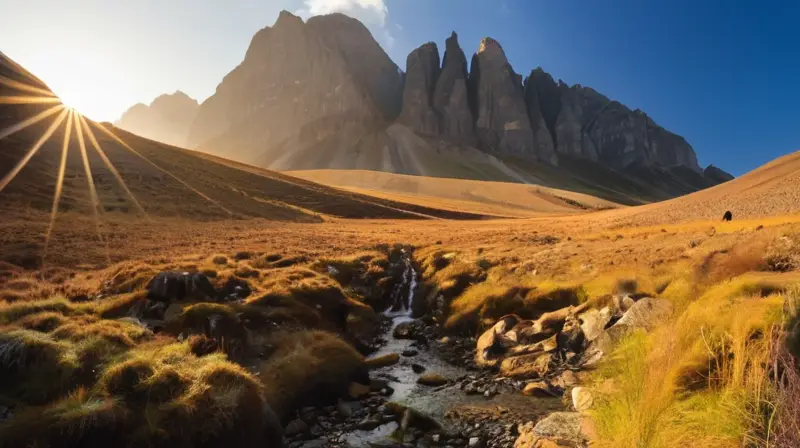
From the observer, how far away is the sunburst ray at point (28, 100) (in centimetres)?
7731

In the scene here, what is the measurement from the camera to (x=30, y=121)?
78.2 metres

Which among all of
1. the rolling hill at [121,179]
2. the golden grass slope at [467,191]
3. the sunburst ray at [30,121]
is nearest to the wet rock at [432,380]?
the rolling hill at [121,179]

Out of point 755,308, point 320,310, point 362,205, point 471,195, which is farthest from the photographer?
point 471,195

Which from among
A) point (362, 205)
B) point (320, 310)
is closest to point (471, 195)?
point (362, 205)

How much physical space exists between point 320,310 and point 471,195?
126m

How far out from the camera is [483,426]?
1320cm

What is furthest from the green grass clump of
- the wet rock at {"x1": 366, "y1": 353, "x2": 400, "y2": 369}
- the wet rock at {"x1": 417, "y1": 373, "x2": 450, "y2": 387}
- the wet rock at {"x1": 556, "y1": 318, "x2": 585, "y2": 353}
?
the wet rock at {"x1": 556, "y1": 318, "x2": 585, "y2": 353}

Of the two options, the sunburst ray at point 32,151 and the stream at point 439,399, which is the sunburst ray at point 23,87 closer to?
the sunburst ray at point 32,151

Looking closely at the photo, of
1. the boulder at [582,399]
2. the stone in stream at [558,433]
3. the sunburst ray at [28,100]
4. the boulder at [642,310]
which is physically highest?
the sunburst ray at [28,100]

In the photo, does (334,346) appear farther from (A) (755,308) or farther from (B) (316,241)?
(B) (316,241)

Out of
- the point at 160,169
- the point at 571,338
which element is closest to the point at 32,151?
the point at 160,169

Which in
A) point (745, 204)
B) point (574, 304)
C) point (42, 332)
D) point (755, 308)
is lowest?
point (42, 332)

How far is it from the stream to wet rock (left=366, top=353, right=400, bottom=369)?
236 mm

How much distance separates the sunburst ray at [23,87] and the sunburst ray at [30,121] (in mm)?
3683
